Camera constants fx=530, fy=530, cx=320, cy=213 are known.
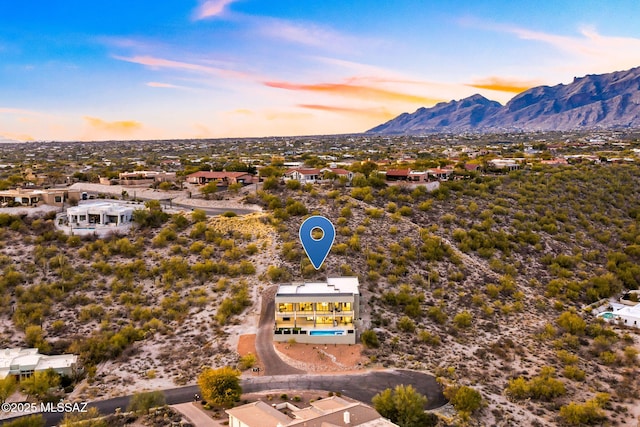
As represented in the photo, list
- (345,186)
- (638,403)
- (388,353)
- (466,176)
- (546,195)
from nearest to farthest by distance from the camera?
1. (638,403)
2. (388,353)
3. (345,186)
4. (546,195)
5. (466,176)

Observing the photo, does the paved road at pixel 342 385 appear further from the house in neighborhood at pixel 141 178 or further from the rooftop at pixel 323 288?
the house in neighborhood at pixel 141 178

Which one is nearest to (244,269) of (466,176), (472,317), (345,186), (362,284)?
(362,284)

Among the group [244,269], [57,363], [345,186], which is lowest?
[57,363]

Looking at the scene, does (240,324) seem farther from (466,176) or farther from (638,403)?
(466,176)

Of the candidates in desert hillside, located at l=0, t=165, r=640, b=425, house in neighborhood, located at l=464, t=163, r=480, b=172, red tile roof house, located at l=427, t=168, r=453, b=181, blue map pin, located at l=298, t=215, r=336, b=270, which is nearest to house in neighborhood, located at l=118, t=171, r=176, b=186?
desert hillside, located at l=0, t=165, r=640, b=425

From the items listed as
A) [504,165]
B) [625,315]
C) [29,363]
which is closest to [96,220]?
[29,363]

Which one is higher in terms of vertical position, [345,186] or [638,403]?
[345,186]

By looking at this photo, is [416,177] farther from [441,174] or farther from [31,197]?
[31,197]
